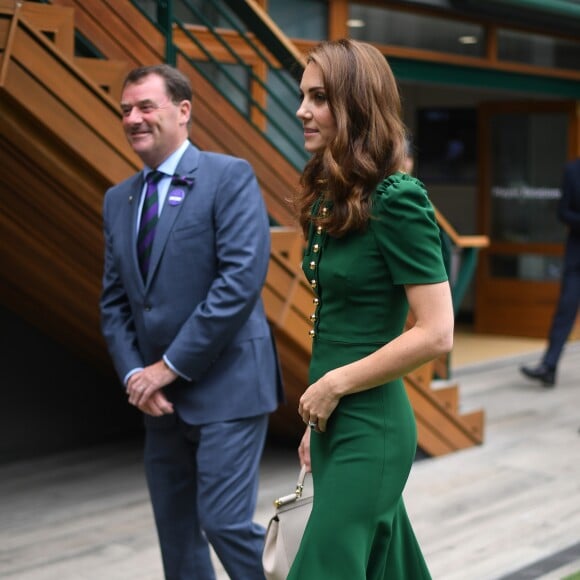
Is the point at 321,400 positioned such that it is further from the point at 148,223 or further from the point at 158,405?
the point at 148,223

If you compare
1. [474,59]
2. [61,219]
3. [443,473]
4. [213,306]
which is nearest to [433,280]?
[213,306]

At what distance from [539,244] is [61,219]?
25.3ft

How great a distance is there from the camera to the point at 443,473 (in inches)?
256

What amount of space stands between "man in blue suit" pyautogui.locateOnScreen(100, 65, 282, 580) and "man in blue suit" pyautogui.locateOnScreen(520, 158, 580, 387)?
5.70 meters

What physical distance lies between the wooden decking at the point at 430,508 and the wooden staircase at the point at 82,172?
1.60 ft

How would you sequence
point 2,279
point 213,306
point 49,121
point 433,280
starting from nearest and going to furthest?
point 433,280
point 213,306
point 49,121
point 2,279

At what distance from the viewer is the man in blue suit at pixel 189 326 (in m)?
3.71

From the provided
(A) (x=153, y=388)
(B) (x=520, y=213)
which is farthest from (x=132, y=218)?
(B) (x=520, y=213)

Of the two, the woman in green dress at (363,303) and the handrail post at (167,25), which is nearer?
the woman in green dress at (363,303)

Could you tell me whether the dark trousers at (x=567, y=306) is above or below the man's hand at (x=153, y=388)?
below

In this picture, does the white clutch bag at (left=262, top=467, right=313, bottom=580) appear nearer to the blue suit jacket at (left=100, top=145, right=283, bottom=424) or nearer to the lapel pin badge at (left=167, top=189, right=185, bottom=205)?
the blue suit jacket at (left=100, top=145, right=283, bottom=424)

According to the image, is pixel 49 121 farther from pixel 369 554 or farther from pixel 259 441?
pixel 369 554

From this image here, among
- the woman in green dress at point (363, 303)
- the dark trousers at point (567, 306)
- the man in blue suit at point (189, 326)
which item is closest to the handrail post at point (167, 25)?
the man in blue suit at point (189, 326)

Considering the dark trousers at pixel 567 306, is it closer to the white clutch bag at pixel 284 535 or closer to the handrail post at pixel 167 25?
the handrail post at pixel 167 25
